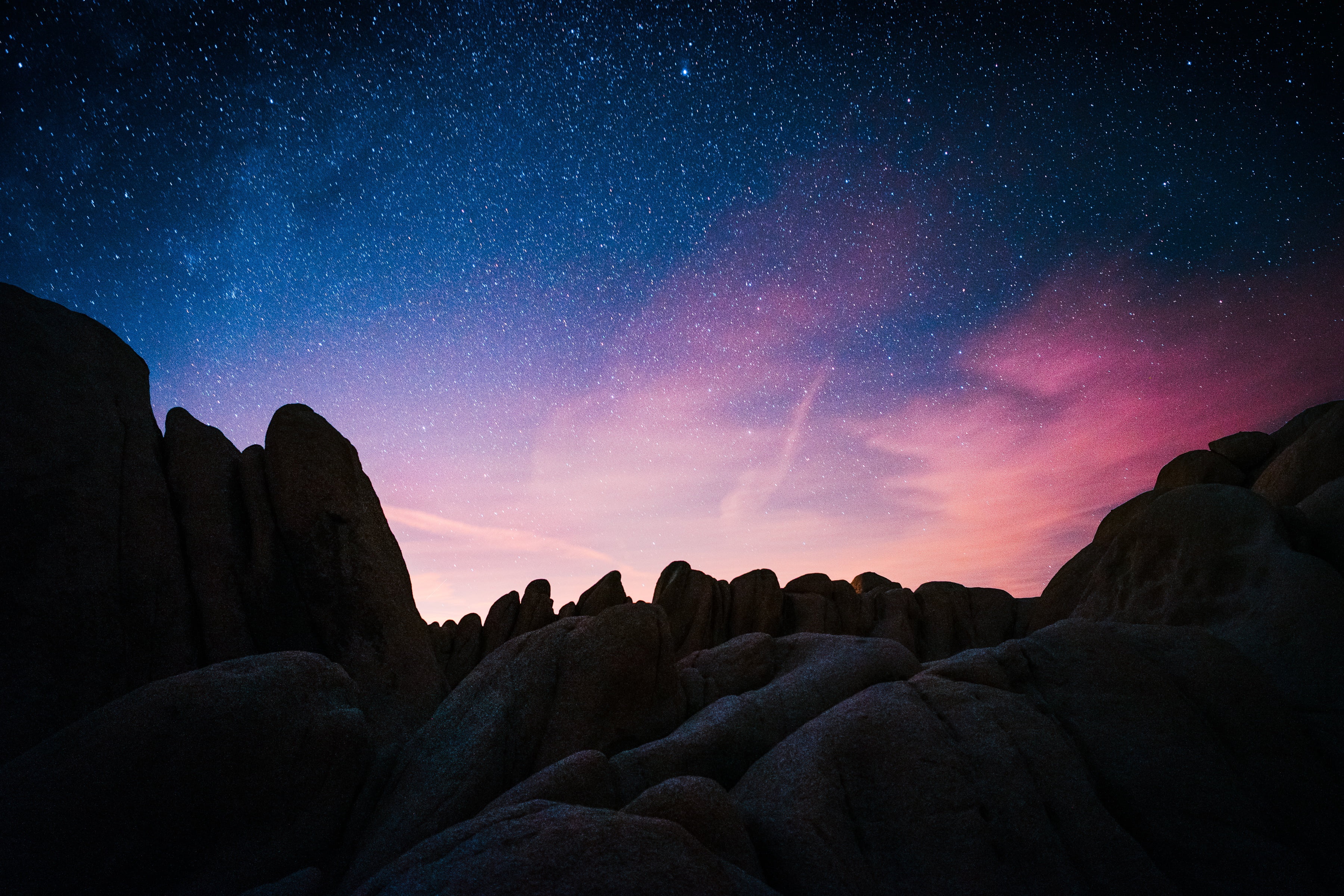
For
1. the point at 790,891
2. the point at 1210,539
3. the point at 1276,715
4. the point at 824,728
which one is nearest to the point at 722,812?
the point at 790,891

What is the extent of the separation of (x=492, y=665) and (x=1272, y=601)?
13605 millimetres

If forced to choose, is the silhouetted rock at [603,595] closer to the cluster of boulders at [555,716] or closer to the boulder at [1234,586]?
the cluster of boulders at [555,716]

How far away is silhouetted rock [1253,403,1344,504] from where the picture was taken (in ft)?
44.9

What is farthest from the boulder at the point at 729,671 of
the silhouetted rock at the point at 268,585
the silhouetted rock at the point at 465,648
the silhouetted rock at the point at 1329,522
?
the silhouetted rock at the point at 465,648

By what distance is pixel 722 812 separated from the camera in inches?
219

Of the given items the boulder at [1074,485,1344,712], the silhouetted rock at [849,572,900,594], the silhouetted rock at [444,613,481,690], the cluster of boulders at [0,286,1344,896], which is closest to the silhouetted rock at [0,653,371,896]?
the cluster of boulders at [0,286,1344,896]

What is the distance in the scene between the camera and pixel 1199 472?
62.0ft

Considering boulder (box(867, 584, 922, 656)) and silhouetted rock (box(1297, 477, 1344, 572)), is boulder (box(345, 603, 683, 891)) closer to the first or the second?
silhouetted rock (box(1297, 477, 1344, 572))

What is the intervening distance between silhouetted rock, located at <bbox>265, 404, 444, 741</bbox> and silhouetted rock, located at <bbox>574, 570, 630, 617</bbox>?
660 inches

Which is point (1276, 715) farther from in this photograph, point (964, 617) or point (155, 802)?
point (964, 617)

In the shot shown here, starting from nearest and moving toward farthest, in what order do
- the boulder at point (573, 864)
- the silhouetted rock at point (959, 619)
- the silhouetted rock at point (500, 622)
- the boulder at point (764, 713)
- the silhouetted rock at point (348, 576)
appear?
the boulder at point (573, 864), the boulder at point (764, 713), the silhouetted rock at point (348, 576), the silhouetted rock at point (959, 619), the silhouetted rock at point (500, 622)

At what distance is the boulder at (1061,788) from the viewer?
566 centimetres

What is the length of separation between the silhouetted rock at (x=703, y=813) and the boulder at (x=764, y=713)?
1.69 m

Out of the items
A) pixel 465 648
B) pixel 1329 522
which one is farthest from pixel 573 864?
pixel 465 648
